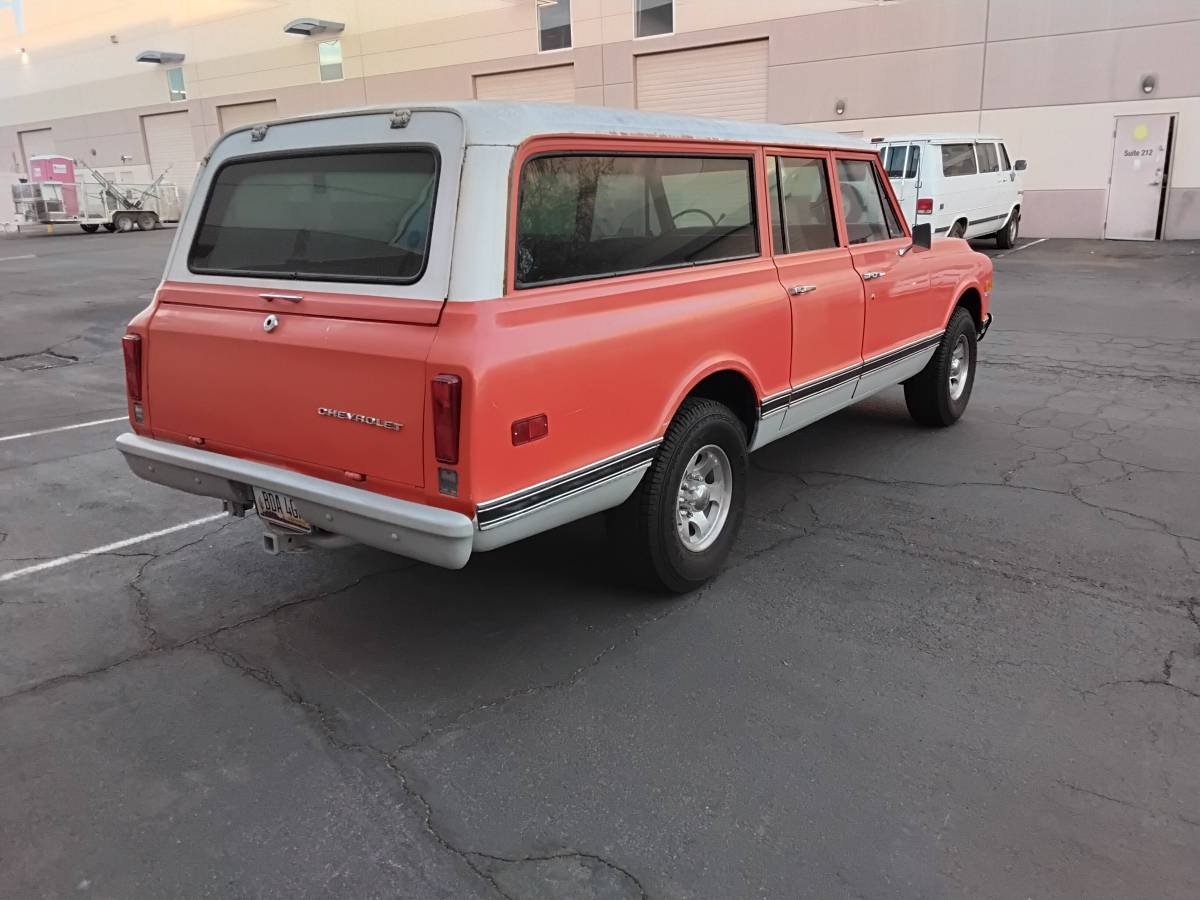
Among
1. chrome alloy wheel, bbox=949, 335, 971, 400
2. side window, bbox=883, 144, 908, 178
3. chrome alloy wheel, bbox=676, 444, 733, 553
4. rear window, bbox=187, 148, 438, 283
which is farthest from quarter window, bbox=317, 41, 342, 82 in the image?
chrome alloy wheel, bbox=676, 444, 733, 553

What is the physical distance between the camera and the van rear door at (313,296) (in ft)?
10.2

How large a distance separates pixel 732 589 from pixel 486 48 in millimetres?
25656

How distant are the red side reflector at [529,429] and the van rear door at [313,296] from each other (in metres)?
0.33

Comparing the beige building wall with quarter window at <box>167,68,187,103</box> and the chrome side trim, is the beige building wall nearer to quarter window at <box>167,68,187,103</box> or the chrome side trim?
quarter window at <box>167,68,187,103</box>

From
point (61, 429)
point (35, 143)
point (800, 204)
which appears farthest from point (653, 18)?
point (35, 143)

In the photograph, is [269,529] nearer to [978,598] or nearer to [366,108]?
[366,108]

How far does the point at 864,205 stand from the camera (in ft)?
17.8

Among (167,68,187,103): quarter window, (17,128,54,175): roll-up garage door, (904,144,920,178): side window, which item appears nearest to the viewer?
(904,144,920,178): side window

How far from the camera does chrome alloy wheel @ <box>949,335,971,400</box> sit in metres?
6.64

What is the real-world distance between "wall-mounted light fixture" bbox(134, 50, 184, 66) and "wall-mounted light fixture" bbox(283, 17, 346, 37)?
22.5 feet

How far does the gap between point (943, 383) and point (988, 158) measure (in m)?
12.0

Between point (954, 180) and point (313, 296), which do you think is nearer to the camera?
point (313, 296)

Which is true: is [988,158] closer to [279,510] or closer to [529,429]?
[529,429]

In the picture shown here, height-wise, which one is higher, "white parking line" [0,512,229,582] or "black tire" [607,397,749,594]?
"black tire" [607,397,749,594]
